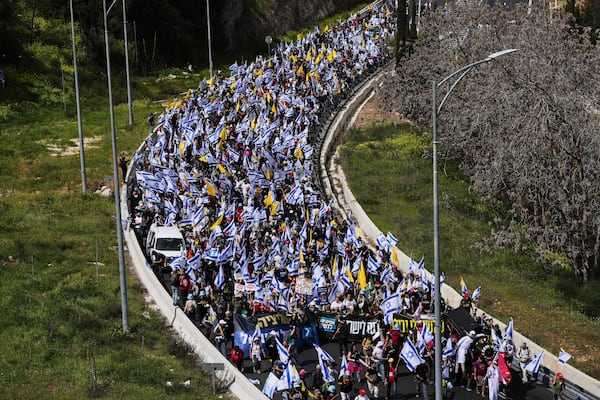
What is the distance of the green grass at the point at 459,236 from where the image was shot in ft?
96.5

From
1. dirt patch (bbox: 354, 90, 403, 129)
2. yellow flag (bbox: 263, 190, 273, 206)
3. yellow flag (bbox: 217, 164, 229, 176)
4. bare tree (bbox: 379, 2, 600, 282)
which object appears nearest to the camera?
bare tree (bbox: 379, 2, 600, 282)

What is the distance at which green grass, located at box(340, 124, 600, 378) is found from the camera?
29.4 metres

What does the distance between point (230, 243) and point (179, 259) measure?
66.3 inches

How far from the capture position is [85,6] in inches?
2516

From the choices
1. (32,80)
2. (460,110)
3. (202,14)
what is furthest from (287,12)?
(460,110)

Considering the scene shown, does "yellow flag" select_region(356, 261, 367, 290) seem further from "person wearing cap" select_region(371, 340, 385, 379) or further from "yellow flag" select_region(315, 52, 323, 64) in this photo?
"yellow flag" select_region(315, 52, 323, 64)

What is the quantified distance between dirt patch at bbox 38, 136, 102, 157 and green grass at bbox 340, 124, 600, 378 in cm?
A: 1309

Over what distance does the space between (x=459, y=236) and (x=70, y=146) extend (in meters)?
21.7

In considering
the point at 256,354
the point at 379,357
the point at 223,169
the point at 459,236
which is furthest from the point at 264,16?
the point at 379,357

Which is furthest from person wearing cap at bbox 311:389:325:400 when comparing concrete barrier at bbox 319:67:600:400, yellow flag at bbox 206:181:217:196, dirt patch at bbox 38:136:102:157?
dirt patch at bbox 38:136:102:157

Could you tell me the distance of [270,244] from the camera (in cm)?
3091

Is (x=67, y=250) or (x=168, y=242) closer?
(x=168, y=242)

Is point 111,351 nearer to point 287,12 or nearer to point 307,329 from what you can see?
point 307,329

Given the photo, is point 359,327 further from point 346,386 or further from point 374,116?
point 374,116
